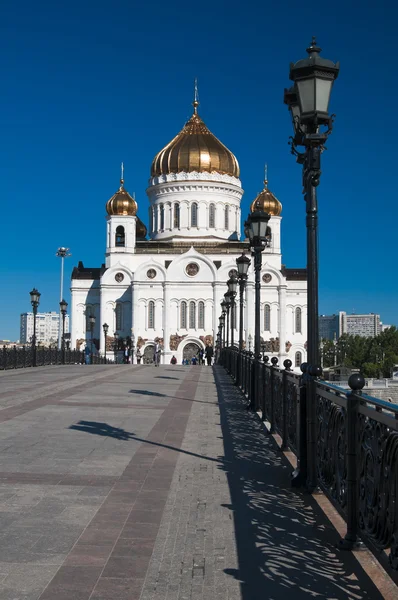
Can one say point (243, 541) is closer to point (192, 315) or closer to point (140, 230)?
point (192, 315)

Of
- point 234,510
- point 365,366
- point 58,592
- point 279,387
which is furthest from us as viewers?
point 365,366

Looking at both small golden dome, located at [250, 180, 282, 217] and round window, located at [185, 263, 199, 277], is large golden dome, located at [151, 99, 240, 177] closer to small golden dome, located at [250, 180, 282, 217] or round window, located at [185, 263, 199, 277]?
small golden dome, located at [250, 180, 282, 217]

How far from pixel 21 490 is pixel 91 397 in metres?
8.89

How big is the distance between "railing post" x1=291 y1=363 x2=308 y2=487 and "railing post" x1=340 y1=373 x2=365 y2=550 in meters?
1.98

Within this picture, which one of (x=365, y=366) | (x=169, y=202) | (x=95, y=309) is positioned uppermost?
(x=169, y=202)

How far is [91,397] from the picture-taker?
15266 mm

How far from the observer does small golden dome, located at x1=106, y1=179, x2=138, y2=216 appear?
75.8 m

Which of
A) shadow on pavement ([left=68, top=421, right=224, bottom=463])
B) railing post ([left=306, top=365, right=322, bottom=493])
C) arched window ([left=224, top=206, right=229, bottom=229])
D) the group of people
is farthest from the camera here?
arched window ([left=224, top=206, right=229, bottom=229])

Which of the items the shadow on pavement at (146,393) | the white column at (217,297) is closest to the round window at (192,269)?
the white column at (217,297)

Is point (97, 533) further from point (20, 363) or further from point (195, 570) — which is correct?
point (20, 363)

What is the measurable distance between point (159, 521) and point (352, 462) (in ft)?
5.32

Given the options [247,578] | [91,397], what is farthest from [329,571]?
[91,397]

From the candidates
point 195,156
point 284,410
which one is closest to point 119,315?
point 195,156

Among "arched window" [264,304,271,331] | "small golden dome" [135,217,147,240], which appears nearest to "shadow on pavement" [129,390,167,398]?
"arched window" [264,304,271,331]
